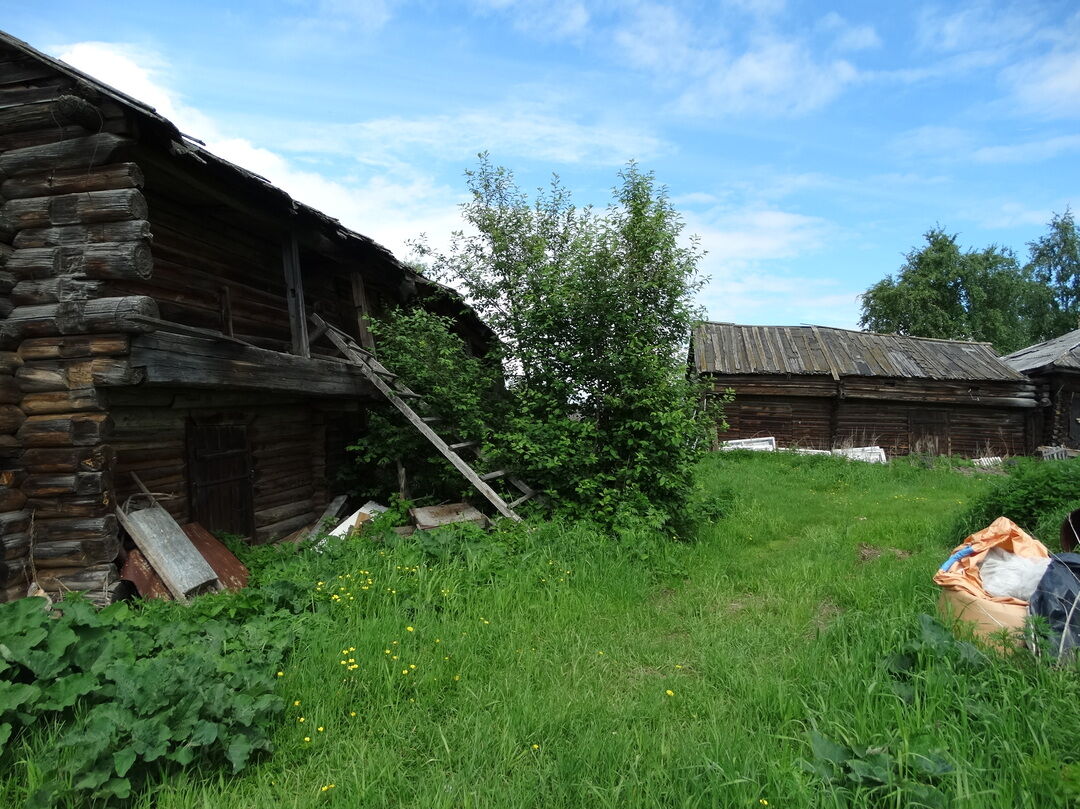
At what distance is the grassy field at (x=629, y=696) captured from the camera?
2572mm

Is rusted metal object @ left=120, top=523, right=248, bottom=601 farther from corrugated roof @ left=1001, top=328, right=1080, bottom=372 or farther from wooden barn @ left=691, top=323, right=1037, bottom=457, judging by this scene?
corrugated roof @ left=1001, top=328, right=1080, bottom=372

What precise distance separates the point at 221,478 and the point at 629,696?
533 centimetres

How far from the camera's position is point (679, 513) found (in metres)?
7.44

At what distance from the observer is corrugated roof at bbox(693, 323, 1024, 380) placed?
18.5 meters

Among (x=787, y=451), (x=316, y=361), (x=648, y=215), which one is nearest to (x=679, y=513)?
(x=648, y=215)

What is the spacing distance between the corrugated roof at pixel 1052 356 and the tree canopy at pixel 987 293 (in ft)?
36.1

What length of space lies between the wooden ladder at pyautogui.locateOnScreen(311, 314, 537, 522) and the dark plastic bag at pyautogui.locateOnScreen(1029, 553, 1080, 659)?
4.56 meters

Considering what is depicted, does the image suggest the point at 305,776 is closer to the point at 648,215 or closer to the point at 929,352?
the point at 648,215

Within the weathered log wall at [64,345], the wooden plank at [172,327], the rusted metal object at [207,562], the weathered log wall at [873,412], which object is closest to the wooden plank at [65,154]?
the weathered log wall at [64,345]

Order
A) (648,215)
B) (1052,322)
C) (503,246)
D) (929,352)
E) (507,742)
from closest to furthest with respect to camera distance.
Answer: (507,742) < (648,215) < (503,246) < (929,352) < (1052,322)

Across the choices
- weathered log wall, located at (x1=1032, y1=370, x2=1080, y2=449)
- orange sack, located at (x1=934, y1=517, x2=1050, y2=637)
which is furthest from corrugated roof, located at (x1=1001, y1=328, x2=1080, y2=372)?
orange sack, located at (x1=934, y1=517, x2=1050, y2=637)

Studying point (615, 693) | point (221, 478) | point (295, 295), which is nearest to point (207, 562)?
point (221, 478)

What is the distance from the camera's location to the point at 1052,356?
65.9 feet

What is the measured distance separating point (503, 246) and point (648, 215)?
8.08 feet
